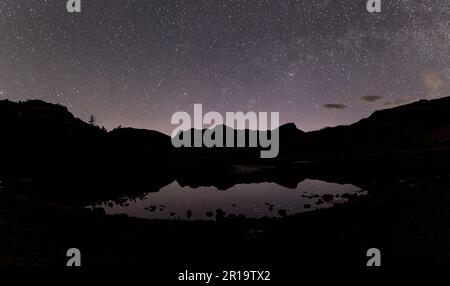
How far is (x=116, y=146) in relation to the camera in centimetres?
9050

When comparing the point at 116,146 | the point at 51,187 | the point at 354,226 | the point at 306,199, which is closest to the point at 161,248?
the point at 354,226

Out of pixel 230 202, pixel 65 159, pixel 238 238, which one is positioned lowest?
pixel 238 238

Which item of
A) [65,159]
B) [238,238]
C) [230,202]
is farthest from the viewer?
[65,159]

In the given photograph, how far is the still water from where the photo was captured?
106 ft

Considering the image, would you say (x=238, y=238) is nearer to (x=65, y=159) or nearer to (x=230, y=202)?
(x=230, y=202)

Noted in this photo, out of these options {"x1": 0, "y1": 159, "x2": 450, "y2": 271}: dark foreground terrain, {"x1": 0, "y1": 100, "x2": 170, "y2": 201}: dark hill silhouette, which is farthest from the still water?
{"x1": 0, "y1": 100, "x2": 170, "y2": 201}: dark hill silhouette

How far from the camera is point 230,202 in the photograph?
3947cm

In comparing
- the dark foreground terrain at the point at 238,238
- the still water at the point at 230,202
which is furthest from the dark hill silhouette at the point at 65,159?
the dark foreground terrain at the point at 238,238

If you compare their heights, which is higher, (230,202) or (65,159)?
(65,159)

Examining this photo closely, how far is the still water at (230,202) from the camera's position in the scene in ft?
106

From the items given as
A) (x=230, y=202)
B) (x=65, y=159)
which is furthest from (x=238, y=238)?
(x=65, y=159)

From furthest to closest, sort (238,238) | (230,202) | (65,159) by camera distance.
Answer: (65,159) → (230,202) → (238,238)
